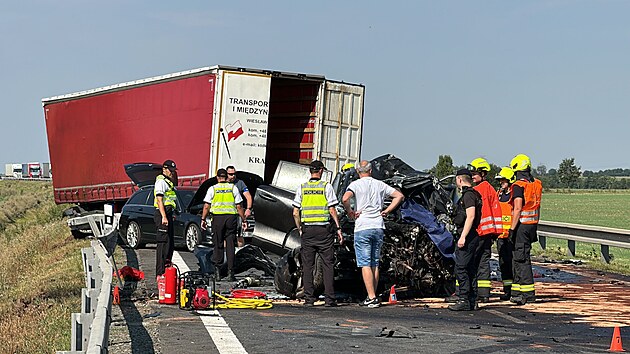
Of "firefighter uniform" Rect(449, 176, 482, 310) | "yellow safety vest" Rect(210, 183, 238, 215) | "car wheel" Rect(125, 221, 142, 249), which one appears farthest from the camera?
"car wheel" Rect(125, 221, 142, 249)

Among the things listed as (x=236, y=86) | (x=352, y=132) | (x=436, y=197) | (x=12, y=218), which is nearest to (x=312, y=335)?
(x=436, y=197)

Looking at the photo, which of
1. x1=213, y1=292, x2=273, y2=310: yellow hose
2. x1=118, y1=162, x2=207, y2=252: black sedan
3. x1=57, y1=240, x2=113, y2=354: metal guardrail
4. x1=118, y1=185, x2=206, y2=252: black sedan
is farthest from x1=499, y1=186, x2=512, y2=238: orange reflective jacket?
x1=118, y1=185, x2=206, y2=252: black sedan

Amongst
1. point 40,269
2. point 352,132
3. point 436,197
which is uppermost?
point 352,132

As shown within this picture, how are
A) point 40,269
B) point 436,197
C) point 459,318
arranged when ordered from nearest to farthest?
point 459,318 → point 436,197 → point 40,269

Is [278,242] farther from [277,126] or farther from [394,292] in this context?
[277,126]

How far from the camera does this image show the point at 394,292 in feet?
40.1

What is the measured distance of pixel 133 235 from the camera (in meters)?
20.5

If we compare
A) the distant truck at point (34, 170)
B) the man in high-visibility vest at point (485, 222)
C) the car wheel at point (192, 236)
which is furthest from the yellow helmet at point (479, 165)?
the distant truck at point (34, 170)

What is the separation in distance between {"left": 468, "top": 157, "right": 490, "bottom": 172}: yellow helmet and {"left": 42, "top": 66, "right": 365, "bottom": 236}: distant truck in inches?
351

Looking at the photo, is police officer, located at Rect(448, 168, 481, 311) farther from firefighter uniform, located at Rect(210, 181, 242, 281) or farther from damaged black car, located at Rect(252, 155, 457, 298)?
firefighter uniform, located at Rect(210, 181, 242, 281)

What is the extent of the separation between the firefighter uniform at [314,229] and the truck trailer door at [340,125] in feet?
30.7

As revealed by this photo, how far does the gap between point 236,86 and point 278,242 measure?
248 inches

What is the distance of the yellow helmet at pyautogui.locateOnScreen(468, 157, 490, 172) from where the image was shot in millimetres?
12188

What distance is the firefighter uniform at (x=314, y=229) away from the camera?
469 inches
